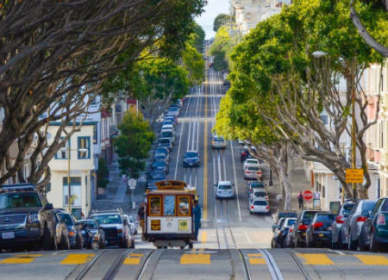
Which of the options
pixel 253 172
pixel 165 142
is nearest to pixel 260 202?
pixel 253 172

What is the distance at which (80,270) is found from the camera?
1825 cm

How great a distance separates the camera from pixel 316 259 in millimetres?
20062

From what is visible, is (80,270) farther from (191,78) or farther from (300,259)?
(191,78)

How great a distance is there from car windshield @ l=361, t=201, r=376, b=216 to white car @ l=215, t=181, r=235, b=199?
5427cm

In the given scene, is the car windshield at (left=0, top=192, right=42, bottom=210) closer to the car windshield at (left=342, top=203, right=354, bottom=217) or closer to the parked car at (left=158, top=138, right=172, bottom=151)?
the car windshield at (left=342, top=203, right=354, bottom=217)

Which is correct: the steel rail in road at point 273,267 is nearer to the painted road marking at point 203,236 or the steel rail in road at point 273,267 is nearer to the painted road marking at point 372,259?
the painted road marking at point 372,259

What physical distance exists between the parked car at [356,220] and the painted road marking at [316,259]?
12.0 feet

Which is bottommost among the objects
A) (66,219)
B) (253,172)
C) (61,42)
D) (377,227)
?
(377,227)

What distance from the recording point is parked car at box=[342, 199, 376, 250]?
24562mm

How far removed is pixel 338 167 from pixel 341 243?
18.2 meters

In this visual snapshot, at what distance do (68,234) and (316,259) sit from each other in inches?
397

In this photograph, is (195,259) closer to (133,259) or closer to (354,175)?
(133,259)

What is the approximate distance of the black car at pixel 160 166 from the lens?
87.5 meters

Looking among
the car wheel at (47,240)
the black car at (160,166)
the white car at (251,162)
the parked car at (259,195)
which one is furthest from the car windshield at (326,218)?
the white car at (251,162)
